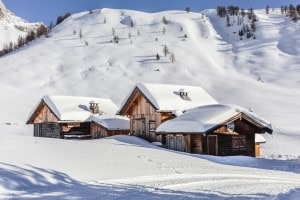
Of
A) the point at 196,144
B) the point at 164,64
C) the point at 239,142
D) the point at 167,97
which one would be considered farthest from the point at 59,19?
the point at 196,144

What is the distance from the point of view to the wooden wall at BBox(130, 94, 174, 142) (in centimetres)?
3150

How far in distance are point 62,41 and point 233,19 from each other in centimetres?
3462

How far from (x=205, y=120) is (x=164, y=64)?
37.7m

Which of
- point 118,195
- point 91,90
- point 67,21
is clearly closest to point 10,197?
point 118,195

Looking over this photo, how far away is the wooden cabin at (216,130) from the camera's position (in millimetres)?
25469

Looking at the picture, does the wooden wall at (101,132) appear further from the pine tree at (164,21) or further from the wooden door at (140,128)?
the pine tree at (164,21)

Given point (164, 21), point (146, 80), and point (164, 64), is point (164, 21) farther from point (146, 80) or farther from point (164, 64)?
point (146, 80)

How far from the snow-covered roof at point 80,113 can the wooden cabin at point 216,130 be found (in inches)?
395

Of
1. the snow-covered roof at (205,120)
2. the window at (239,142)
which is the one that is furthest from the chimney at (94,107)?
the window at (239,142)

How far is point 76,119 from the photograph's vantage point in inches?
1469

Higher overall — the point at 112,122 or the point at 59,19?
the point at 59,19

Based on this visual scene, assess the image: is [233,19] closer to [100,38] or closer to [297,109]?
[100,38]

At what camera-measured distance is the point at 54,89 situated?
183ft

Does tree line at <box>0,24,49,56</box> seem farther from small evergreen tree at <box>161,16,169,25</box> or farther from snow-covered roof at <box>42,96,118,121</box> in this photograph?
snow-covered roof at <box>42,96,118,121</box>
